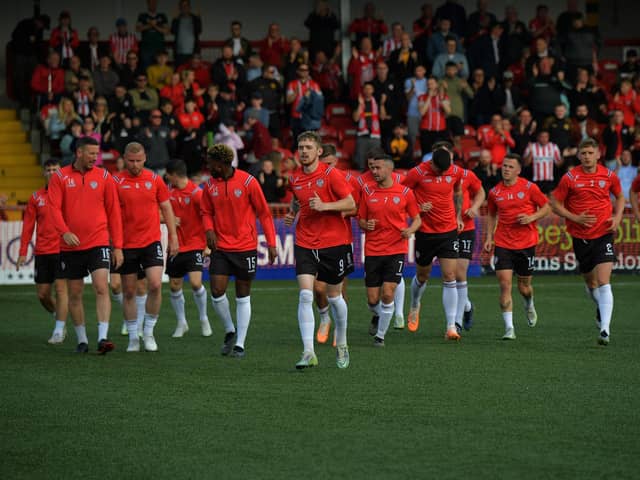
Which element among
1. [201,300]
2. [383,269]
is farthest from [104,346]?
[383,269]

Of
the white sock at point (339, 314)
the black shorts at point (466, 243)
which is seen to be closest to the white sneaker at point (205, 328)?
the black shorts at point (466, 243)

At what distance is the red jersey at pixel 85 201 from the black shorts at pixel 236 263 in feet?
3.47

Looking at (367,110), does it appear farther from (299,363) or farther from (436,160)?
(299,363)

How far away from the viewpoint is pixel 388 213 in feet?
44.6

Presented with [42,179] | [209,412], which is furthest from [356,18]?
[209,412]

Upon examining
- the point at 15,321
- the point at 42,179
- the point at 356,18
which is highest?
the point at 356,18

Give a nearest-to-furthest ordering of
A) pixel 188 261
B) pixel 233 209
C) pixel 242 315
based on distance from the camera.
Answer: pixel 233 209
pixel 242 315
pixel 188 261

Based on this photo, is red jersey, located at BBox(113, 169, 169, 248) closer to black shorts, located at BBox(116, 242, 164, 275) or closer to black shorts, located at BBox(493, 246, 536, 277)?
black shorts, located at BBox(116, 242, 164, 275)

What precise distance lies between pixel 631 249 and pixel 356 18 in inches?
380

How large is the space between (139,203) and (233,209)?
49.2 inches

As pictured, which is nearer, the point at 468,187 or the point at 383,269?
the point at 383,269

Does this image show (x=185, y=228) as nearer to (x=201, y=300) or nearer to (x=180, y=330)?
(x=201, y=300)

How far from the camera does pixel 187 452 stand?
7832 millimetres

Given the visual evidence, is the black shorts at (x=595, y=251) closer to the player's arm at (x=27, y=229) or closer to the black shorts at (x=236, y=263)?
the black shorts at (x=236, y=263)
